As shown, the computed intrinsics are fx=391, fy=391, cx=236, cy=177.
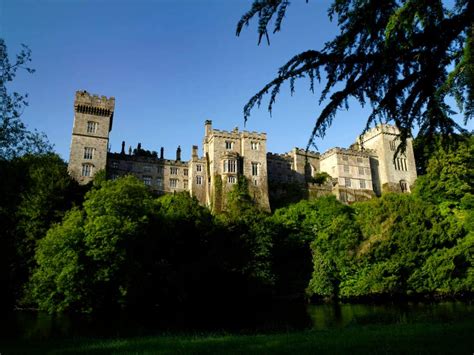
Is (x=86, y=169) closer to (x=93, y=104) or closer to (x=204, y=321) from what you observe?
(x=93, y=104)

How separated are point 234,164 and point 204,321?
3086 centimetres

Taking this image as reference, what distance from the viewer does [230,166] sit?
5288 centimetres

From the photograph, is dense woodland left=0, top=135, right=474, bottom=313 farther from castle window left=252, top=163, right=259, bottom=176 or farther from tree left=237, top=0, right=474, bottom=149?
tree left=237, top=0, right=474, bottom=149

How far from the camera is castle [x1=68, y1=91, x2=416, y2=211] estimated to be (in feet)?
169

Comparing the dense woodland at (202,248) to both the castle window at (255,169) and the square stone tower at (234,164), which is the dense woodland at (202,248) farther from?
the castle window at (255,169)

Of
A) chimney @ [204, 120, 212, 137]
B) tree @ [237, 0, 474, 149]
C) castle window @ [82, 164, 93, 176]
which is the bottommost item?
tree @ [237, 0, 474, 149]

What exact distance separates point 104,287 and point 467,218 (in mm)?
33024

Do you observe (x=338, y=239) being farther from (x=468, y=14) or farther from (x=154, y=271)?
(x=468, y=14)

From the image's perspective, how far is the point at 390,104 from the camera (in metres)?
5.66

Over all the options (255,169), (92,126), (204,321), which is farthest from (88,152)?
(204,321)

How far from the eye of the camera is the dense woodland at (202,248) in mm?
28938

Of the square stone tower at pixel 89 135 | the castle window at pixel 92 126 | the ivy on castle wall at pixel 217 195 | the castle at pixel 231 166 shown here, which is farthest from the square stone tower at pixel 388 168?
the castle window at pixel 92 126

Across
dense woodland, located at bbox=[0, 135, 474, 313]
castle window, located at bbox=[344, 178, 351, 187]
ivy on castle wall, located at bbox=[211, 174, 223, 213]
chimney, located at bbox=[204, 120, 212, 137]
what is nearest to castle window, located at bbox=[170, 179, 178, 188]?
ivy on castle wall, located at bbox=[211, 174, 223, 213]

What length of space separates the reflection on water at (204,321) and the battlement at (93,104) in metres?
31.0
